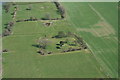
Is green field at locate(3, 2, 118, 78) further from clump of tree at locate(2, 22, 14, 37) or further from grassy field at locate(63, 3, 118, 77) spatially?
clump of tree at locate(2, 22, 14, 37)

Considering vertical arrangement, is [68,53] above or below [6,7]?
below

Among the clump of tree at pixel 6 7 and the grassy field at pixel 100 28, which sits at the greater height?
the clump of tree at pixel 6 7

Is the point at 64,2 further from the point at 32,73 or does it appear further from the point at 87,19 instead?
the point at 32,73

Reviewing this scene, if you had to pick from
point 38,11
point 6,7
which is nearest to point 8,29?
point 38,11

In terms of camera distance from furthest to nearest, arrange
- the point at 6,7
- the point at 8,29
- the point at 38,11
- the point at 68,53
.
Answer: the point at 6,7 → the point at 38,11 → the point at 8,29 → the point at 68,53

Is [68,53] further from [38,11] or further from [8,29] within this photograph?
[38,11]

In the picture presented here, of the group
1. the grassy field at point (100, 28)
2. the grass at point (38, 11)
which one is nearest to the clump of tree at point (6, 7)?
the grass at point (38, 11)

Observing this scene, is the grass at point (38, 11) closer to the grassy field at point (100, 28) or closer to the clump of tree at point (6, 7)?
the clump of tree at point (6, 7)

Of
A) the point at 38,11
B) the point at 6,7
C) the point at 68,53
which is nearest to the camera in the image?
the point at 68,53
